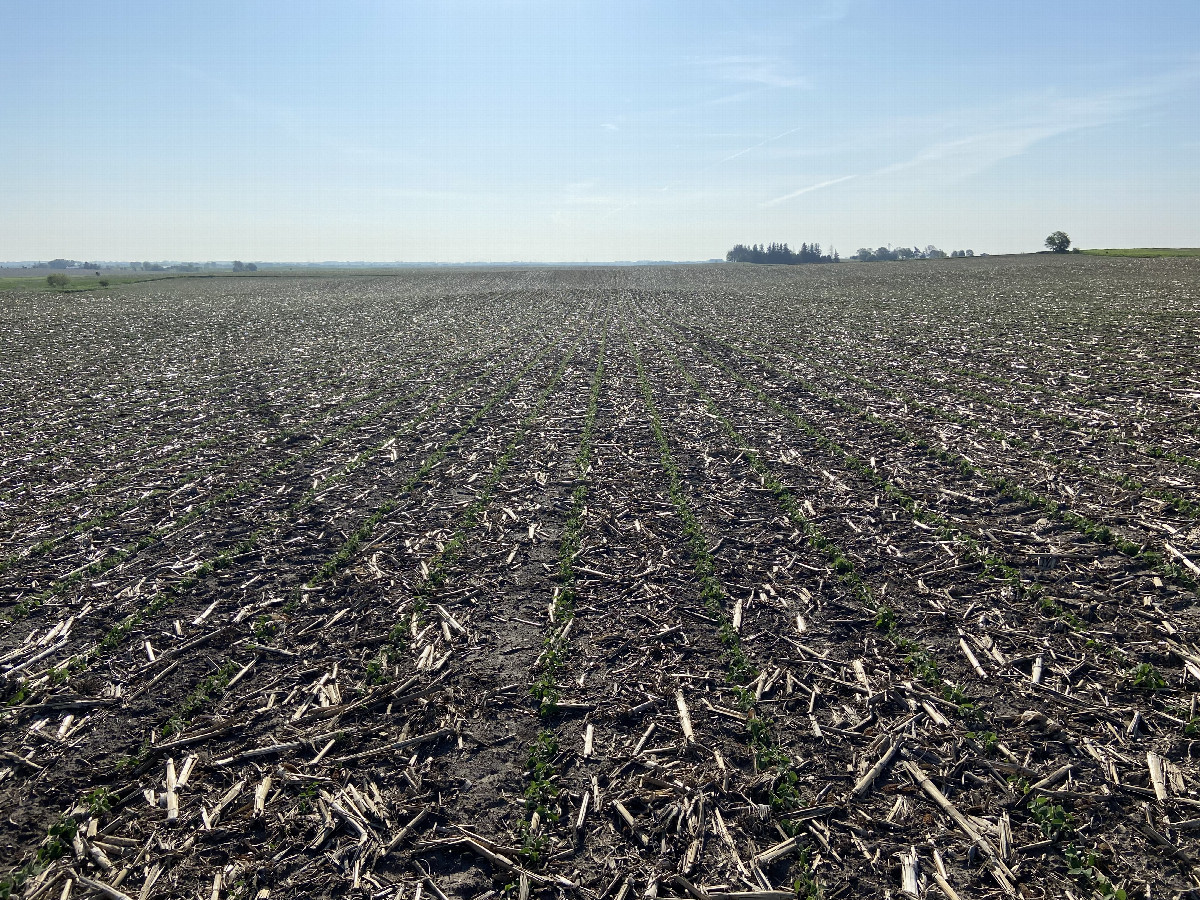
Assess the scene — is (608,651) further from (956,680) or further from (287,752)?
(956,680)

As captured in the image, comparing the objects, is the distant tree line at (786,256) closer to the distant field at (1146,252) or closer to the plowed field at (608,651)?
the distant field at (1146,252)

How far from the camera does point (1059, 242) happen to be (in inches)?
5128

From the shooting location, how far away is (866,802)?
5.40 metres

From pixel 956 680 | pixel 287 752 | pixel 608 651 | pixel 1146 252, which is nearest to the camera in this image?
pixel 287 752

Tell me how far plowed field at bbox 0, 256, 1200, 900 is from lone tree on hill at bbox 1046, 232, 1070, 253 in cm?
13844

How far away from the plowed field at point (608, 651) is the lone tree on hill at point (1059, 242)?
454 ft

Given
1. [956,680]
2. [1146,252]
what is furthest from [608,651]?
[1146,252]

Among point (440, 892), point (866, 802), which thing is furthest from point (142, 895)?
point (866, 802)

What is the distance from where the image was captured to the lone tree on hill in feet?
427

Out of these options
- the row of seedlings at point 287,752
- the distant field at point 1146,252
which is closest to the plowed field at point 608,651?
the row of seedlings at point 287,752

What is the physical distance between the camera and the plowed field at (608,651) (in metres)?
5.05

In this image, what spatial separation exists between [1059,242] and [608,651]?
156 metres

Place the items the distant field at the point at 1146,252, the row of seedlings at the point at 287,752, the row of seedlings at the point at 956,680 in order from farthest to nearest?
the distant field at the point at 1146,252
the row of seedlings at the point at 956,680
the row of seedlings at the point at 287,752

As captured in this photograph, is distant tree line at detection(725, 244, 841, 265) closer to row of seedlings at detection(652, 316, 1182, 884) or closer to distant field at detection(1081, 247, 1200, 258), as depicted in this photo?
distant field at detection(1081, 247, 1200, 258)
